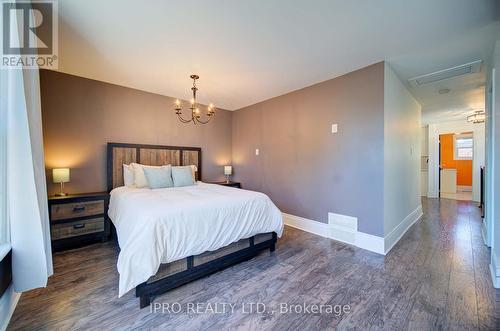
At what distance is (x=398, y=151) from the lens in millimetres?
3104

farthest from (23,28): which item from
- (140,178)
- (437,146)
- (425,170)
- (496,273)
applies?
(425,170)

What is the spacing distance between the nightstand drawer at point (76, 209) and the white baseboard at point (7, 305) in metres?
1.22

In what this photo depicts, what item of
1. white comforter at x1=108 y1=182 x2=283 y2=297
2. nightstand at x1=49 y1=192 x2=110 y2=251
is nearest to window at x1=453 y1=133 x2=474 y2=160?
white comforter at x1=108 y1=182 x2=283 y2=297

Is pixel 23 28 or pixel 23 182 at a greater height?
pixel 23 28

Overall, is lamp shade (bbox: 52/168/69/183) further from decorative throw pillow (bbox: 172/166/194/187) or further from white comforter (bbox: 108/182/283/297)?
decorative throw pillow (bbox: 172/166/194/187)

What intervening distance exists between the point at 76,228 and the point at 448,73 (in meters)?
5.74

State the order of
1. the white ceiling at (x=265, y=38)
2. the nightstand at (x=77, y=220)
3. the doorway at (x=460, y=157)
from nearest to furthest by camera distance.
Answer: the white ceiling at (x=265, y=38) < the nightstand at (x=77, y=220) < the doorway at (x=460, y=157)

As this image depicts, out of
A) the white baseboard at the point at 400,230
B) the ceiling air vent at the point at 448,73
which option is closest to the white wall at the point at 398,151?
the white baseboard at the point at 400,230

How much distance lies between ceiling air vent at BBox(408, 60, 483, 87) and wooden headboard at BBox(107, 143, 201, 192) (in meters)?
4.22

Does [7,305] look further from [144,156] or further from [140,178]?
[144,156]

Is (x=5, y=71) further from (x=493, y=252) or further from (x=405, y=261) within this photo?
(x=493, y=252)

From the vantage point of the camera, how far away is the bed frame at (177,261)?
1763mm

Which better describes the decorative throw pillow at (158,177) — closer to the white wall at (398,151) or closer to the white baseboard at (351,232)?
the white baseboard at (351,232)

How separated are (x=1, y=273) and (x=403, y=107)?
5006 millimetres
